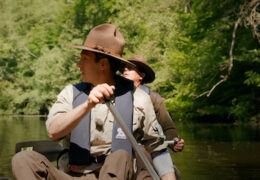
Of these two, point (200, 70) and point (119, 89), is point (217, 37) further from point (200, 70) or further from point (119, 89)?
point (119, 89)

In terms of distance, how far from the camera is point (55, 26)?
33125 mm

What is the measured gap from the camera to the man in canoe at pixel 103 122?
189 cm

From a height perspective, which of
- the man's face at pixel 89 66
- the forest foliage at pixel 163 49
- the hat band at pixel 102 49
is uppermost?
the hat band at pixel 102 49

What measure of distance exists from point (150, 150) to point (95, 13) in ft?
88.7

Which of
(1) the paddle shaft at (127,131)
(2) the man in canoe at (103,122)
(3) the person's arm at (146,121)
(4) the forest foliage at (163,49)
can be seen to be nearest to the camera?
(1) the paddle shaft at (127,131)

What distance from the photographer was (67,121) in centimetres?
179

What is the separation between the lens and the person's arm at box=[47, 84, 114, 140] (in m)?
1.65

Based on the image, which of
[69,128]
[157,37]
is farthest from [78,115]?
[157,37]

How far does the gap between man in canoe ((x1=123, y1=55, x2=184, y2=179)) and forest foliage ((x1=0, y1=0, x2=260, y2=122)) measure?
14.9 feet

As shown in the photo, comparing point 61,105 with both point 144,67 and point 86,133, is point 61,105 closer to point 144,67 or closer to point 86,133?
point 86,133

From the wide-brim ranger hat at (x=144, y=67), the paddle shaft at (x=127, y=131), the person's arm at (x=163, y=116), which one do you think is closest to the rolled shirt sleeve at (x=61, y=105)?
the paddle shaft at (x=127, y=131)

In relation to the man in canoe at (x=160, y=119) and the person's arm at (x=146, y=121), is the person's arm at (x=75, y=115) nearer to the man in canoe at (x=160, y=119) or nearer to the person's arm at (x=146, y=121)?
the person's arm at (x=146, y=121)

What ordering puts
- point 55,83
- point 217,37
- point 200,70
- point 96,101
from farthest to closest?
point 55,83 → point 200,70 → point 217,37 → point 96,101

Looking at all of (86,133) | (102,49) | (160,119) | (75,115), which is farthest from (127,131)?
(160,119)
